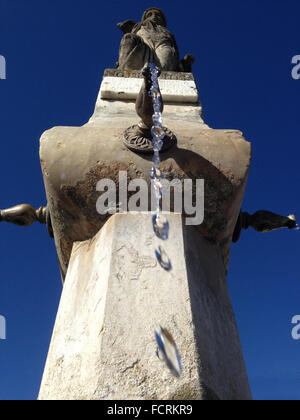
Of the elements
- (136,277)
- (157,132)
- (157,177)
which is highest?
(157,132)

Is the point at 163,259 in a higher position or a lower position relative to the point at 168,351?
higher

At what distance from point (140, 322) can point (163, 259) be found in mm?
314

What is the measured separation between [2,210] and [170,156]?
3.39ft

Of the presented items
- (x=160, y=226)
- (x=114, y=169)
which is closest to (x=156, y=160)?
(x=114, y=169)

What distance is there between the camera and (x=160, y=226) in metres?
1.79

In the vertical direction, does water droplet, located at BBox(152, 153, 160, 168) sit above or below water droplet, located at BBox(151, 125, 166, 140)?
below

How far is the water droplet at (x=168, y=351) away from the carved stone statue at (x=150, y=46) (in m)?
2.37

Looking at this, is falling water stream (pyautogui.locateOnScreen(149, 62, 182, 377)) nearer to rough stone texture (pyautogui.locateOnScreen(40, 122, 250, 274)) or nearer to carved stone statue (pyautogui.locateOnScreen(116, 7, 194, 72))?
rough stone texture (pyautogui.locateOnScreen(40, 122, 250, 274))

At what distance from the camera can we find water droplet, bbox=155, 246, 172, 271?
63.7 inches

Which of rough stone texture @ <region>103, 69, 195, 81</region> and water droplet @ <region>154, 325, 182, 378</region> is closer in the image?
water droplet @ <region>154, 325, 182, 378</region>

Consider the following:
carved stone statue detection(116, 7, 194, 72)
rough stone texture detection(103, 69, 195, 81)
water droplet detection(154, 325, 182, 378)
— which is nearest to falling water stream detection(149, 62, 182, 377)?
water droplet detection(154, 325, 182, 378)

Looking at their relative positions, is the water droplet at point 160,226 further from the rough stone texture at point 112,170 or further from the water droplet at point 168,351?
the water droplet at point 168,351

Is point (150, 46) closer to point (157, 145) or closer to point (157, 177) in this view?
point (157, 145)
